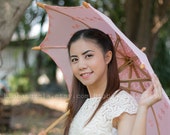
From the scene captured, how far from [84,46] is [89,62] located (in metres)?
0.10

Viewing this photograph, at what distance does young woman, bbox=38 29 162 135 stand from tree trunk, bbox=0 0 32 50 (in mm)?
1202

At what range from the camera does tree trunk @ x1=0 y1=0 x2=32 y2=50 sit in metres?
3.48

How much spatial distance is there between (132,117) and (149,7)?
5.02 meters

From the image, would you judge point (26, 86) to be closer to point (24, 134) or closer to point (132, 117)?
point (24, 134)

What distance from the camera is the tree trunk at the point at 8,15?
3.48 metres

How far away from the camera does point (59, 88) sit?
1980 cm

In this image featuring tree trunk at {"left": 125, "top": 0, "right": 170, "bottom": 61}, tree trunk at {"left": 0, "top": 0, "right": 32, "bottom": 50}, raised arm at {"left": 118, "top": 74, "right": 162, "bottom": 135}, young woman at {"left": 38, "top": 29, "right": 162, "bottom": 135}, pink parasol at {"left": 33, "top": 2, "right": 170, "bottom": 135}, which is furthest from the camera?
tree trunk at {"left": 125, "top": 0, "right": 170, "bottom": 61}

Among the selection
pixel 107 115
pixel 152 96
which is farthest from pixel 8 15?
pixel 152 96

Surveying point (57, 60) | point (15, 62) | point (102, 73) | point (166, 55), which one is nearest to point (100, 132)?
point (102, 73)

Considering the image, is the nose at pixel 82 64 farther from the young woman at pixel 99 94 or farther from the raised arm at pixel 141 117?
the raised arm at pixel 141 117

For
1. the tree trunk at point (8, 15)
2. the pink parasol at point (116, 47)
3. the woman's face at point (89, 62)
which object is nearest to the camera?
the woman's face at point (89, 62)

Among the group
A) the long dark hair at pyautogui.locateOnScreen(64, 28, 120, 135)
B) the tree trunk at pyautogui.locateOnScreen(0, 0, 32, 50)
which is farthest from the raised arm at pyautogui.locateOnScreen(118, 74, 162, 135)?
the tree trunk at pyautogui.locateOnScreen(0, 0, 32, 50)

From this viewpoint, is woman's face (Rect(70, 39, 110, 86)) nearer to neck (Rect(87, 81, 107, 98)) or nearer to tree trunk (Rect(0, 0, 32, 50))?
neck (Rect(87, 81, 107, 98))

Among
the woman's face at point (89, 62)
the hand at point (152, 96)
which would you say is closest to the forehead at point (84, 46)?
the woman's face at point (89, 62)
